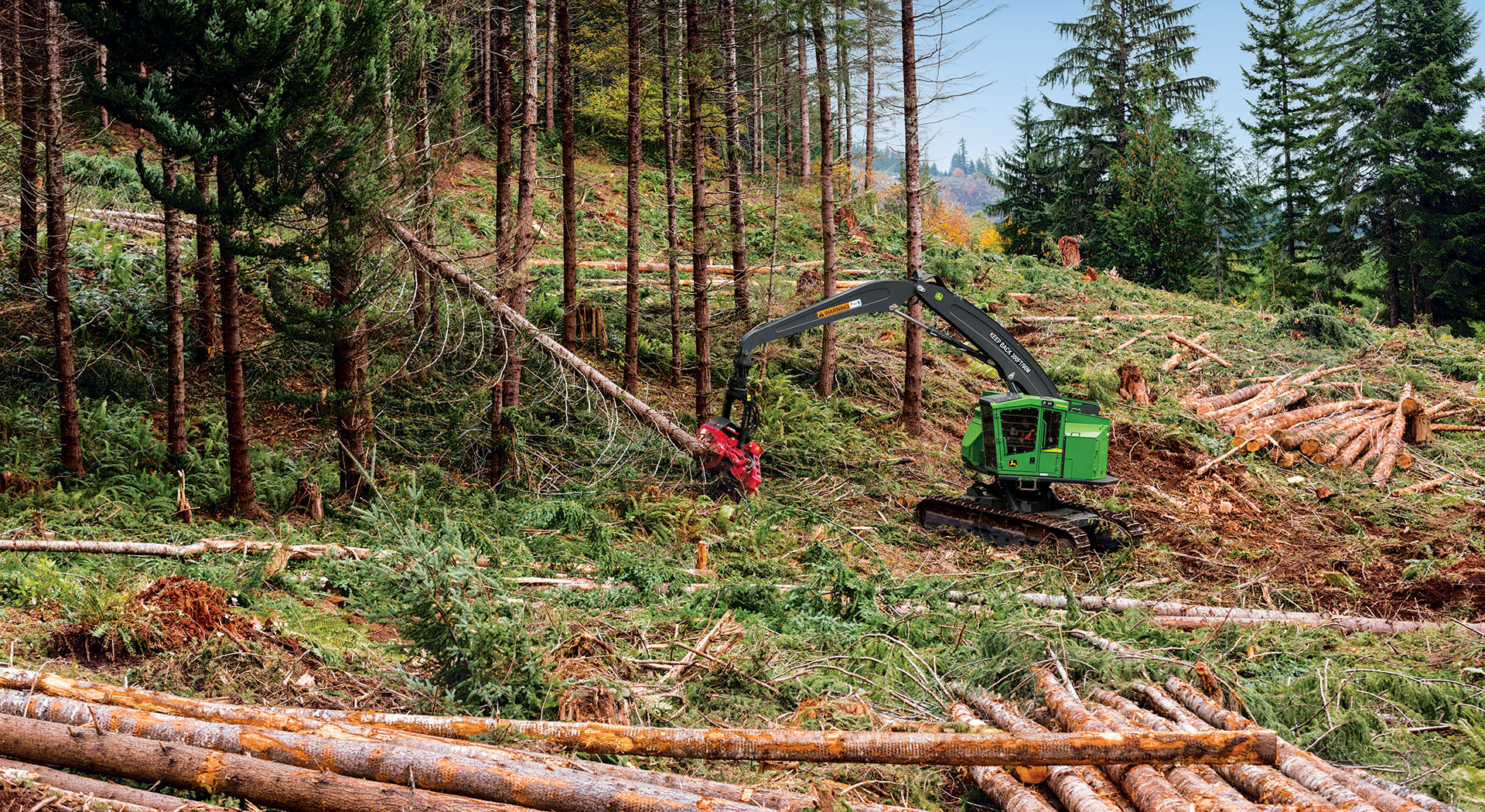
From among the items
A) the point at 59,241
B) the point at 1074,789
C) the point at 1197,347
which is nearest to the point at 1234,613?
the point at 1074,789

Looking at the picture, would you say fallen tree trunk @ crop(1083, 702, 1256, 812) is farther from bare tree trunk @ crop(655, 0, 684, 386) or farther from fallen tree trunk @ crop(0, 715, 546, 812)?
bare tree trunk @ crop(655, 0, 684, 386)

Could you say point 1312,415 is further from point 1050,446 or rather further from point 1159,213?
point 1159,213

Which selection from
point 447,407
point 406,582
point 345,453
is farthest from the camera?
point 447,407

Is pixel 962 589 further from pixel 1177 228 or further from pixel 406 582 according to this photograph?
pixel 1177 228

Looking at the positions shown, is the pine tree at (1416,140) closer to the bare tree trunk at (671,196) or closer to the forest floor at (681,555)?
the forest floor at (681,555)

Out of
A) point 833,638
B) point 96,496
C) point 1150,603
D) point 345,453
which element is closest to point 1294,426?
point 1150,603

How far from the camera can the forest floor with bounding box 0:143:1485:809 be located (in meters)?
5.74

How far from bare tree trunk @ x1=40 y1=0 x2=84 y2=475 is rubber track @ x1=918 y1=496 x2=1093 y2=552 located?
10488 millimetres

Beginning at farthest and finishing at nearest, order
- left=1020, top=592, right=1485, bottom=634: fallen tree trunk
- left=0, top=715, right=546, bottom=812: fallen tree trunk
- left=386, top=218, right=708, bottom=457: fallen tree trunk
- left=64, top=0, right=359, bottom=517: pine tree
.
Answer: left=386, top=218, right=708, bottom=457: fallen tree trunk, left=1020, top=592, right=1485, bottom=634: fallen tree trunk, left=64, top=0, right=359, bottom=517: pine tree, left=0, top=715, right=546, bottom=812: fallen tree trunk

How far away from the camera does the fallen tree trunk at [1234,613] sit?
8.41 meters

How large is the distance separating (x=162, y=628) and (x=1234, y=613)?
9.07m

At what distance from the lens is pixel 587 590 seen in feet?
28.3

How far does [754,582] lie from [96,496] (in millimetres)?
7176

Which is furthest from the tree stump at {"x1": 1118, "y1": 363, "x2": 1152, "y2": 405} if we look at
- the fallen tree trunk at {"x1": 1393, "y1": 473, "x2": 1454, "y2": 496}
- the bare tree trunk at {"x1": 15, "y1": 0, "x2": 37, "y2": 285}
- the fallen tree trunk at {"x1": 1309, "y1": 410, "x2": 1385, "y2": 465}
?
the bare tree trunk at {"x1": 15, "y1": 0, "x2": 37, "y2": 285}
